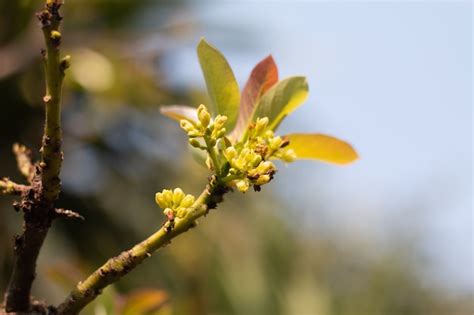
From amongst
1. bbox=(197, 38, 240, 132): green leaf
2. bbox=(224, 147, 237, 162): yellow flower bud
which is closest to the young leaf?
bbox=(197, 38, 240, 132): green leaf

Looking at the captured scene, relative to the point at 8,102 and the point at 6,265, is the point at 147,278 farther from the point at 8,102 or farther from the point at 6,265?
the point at 8,102

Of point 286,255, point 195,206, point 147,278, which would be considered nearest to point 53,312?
point 195,206

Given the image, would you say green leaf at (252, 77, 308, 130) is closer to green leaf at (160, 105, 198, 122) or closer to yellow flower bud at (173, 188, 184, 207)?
green leaf at (160, 105, 198, 122)

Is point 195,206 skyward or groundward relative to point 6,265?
groundward

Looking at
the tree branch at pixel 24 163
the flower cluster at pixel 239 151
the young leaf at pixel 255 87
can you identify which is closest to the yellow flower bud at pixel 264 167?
the flower cluster at pixel 239 151

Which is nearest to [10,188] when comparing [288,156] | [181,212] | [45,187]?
[45,187]

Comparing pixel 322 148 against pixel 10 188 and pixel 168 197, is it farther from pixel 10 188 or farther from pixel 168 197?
pixel 10 188

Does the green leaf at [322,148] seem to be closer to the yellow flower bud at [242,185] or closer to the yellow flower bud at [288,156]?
the yellow flower bud at [288,156]
